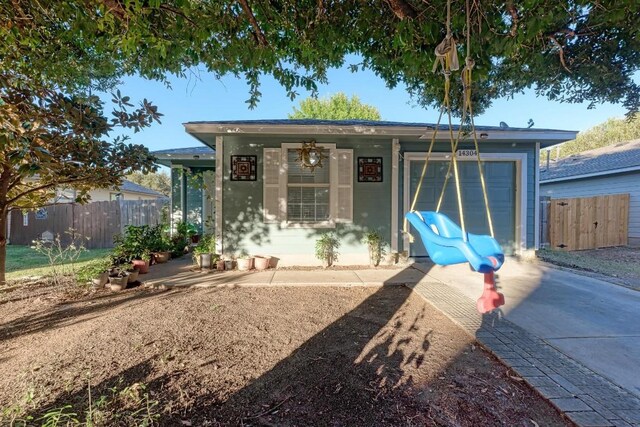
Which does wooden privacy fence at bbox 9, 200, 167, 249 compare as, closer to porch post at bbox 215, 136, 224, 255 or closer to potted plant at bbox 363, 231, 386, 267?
porch post at bbox 215, 136, 224, 255

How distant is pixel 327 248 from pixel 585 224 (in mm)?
8066

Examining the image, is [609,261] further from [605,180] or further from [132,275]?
[132,275]

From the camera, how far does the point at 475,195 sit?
6.49 meters

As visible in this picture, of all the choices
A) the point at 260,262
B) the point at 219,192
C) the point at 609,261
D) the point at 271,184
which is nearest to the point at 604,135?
the point at 609,261

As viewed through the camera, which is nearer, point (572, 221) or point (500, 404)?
point (500, 404)

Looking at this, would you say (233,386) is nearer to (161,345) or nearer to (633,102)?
(161,345)

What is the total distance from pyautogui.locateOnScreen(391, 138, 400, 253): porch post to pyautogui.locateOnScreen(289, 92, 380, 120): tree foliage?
17.6 metres


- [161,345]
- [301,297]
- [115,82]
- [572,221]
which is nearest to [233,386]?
[161,345]

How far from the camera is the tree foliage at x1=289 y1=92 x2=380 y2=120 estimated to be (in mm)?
22688

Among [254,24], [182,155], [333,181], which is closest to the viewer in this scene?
[254,24]

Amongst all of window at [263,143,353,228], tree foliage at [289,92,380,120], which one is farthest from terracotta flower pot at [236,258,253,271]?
tree foliage at [289,92,380,120]

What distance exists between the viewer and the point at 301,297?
4.13 m

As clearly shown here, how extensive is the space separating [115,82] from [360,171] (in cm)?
765

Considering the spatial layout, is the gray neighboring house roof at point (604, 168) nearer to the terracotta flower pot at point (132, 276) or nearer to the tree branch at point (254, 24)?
the tree branch at point (254, 24)
